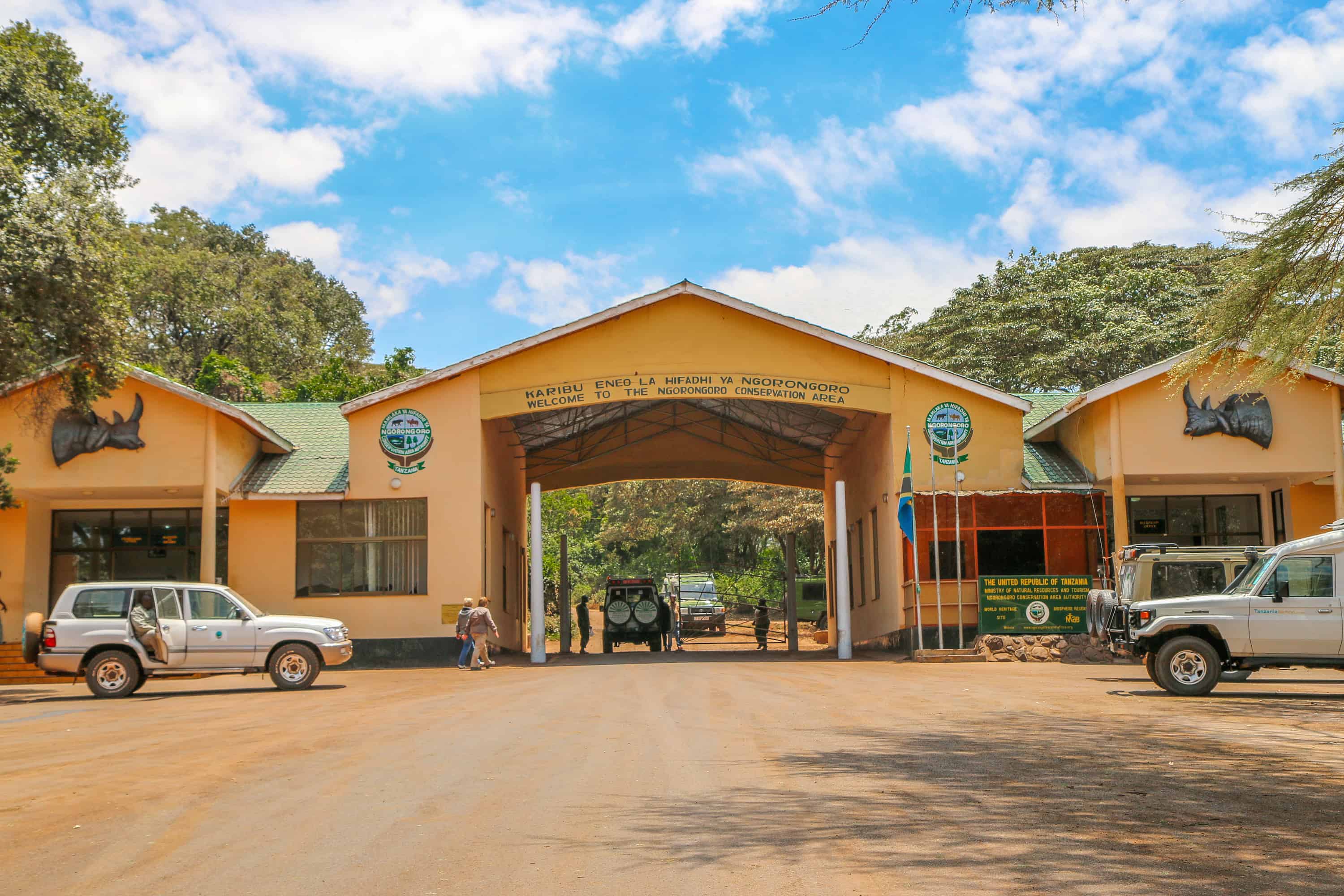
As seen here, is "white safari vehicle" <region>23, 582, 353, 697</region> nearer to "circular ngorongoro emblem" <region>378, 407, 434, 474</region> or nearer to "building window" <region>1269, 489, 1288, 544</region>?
"circular ngorongoro emblem" <region>378, 407, 434, 474</region>

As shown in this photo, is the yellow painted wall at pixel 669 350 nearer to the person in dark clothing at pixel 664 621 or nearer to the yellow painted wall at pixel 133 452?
the yellow painted wall at pixel 133 452

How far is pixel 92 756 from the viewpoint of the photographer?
440 inches

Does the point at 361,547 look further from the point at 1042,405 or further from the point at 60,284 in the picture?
the point at 1042,405

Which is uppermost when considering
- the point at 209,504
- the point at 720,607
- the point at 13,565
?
the point at 209,504

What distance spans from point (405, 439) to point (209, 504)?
4112 mm

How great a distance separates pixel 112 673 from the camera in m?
18.9

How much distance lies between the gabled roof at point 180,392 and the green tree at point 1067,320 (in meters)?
24.5

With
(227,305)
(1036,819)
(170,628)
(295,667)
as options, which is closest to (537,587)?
(295,667)

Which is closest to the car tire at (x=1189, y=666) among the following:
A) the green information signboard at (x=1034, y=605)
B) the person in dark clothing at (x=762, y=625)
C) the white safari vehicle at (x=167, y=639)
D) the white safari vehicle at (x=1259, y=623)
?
the white safari vehicle at (x=1259, y=623)

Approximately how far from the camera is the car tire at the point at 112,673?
62.0 feet

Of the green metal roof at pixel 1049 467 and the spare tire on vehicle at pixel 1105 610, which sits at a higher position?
the green metal roof at pixel 1049 467

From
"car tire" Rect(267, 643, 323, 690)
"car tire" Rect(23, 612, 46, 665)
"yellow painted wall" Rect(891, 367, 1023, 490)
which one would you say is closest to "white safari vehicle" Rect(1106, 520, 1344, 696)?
"yellow painted wall" Rect(891, 367, 1023, 490)

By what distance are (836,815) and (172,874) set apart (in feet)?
12.4

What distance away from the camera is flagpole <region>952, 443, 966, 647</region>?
2448 centimetres
